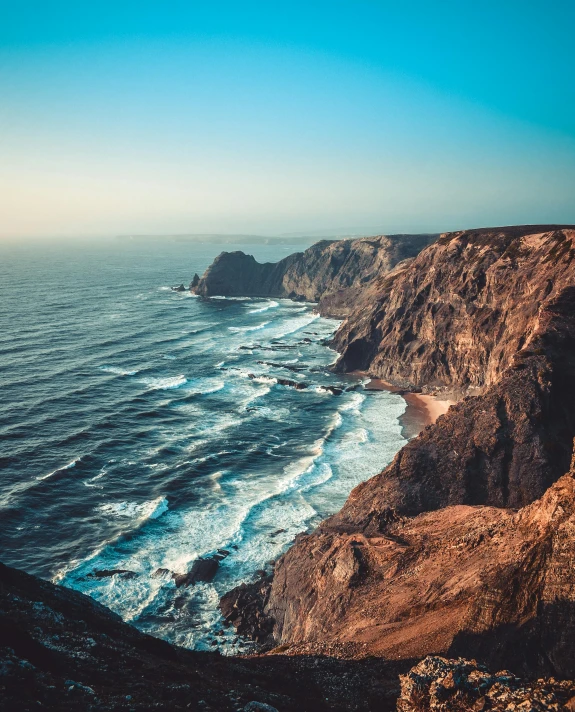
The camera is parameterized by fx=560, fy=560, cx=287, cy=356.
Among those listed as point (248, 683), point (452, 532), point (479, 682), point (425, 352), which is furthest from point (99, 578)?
point (425, 352)

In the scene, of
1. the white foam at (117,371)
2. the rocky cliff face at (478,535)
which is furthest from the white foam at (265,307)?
the rocky cliff face at (478,535)

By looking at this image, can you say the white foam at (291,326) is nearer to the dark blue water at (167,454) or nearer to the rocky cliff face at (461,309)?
the dark blue water at (167,454)

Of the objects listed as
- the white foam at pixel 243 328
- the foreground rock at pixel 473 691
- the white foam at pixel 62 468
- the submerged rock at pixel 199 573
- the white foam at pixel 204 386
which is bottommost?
the submerged rock at pixel 199 573

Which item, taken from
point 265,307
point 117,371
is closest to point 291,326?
point 265,307

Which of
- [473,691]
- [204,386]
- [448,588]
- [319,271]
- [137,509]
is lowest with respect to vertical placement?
[137,509]

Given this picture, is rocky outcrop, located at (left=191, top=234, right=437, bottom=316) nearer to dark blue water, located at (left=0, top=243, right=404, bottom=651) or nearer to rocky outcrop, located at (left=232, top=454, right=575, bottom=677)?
dark blue water, located at (left=0, top=243, right=404, bottom=651)

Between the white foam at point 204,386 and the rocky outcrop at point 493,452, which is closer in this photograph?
the rocky outcrop at point 493,452

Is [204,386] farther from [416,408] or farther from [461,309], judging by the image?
[461,309]
